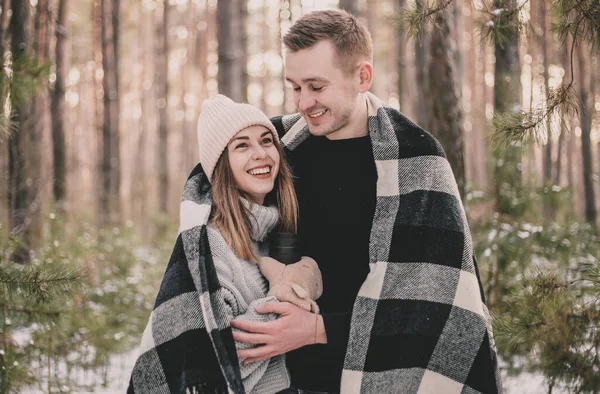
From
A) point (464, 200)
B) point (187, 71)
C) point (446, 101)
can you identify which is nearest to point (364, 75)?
point (446, 101)

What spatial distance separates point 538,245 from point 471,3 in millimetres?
3181

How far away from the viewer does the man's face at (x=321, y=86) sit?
2.49 m

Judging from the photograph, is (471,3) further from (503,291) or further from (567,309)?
(503,291)

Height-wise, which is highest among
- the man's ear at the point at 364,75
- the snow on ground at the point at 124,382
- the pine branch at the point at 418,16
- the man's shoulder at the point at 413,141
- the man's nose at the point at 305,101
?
the pine branch at the point at 418,16

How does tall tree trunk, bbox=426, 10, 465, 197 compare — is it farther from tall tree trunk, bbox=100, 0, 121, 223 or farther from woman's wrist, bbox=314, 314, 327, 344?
tall tree trunk, bbox=100, 0, 121, 223

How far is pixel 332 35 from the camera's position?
2516mm

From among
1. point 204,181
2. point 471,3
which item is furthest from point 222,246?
point 471,3

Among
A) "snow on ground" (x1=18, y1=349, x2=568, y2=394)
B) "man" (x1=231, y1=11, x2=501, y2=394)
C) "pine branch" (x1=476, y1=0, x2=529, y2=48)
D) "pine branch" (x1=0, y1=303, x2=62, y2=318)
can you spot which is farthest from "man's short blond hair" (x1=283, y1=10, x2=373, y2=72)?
"snow on ground" (x1=18, y1=349, x2=568, y2=394)

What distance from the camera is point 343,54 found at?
2.53 m

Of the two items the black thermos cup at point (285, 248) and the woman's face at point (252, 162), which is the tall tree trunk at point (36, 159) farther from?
the black thermos cup at point (285, 248)

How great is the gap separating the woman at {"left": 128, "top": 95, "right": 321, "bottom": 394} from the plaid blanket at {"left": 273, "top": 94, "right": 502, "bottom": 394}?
28 cm

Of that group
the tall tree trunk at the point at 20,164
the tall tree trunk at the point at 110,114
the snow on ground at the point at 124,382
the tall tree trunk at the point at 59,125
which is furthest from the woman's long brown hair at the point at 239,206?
the tall tree trunk at the point at 110,114

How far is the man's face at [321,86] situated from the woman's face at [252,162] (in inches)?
9.3

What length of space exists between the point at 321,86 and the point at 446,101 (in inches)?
88.8
